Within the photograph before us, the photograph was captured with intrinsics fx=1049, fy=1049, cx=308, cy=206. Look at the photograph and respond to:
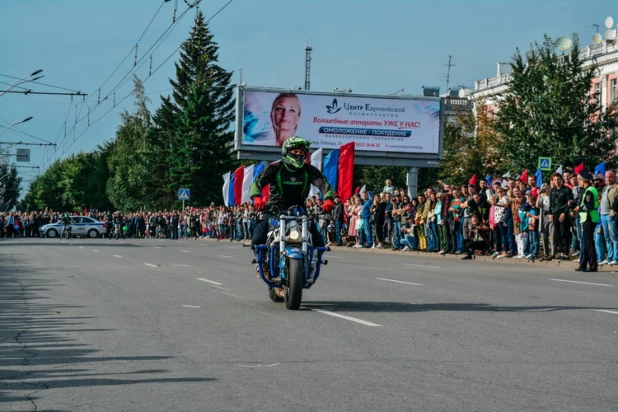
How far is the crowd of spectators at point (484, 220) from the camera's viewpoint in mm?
23375

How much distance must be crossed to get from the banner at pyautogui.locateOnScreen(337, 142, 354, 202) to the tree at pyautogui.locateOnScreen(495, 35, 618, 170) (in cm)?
1350

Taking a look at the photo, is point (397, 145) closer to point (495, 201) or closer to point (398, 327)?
point (495, 201)

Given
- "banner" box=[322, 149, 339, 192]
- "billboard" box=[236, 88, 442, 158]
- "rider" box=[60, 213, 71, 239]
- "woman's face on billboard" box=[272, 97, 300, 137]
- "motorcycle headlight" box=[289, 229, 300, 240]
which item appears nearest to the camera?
"motorcycle headlight" box=[289, 229, 300, 240]

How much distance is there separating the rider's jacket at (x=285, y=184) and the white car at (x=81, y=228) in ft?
205

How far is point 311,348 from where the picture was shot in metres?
8.91

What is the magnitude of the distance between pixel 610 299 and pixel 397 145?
159 ft

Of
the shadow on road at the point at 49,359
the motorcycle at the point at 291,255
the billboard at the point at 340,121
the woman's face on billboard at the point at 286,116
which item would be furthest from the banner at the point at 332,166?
the motorcycle at the point at 291,255

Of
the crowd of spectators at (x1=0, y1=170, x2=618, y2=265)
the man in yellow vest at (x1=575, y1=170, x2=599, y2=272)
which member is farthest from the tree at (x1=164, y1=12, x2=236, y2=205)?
the man in yellow vest at (x1=575, y1=170, x2=599, y2=272)

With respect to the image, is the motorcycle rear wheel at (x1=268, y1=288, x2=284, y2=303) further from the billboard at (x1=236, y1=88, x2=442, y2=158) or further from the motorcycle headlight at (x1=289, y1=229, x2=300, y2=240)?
the billboard at (x1=236, y1=88, x2=442, y2=158)

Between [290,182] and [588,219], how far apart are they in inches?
429

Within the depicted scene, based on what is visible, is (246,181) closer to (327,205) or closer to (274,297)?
(274,297)

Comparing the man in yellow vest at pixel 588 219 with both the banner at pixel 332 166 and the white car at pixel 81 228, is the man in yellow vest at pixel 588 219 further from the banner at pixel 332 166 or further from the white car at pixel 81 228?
the white car at pixel 81 228

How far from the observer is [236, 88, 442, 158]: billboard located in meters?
59.8

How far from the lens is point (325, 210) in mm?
12266
